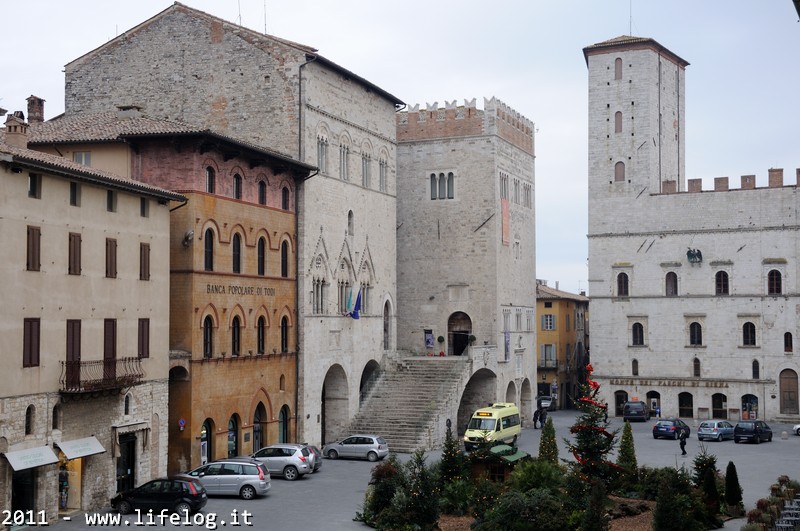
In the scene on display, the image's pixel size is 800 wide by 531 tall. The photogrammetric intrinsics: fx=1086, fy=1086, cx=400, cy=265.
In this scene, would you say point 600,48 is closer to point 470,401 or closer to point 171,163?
point 470,401

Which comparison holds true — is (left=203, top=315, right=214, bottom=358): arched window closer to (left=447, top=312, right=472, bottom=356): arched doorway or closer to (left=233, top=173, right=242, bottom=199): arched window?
(left=233, top=173, right=242, bottom=199): arched window

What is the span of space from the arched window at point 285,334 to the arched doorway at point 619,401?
31581 millimetres

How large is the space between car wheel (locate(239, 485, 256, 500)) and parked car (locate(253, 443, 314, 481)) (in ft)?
15.3

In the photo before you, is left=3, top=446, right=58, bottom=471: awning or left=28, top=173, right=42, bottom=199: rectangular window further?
left=28, top=173, right=42, bottom=199: rectangular window

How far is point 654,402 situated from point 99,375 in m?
45.6

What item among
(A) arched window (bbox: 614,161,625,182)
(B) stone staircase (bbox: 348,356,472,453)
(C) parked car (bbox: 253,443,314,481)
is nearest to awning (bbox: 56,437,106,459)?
(C) parked car (bbox: 253,443,314,481)

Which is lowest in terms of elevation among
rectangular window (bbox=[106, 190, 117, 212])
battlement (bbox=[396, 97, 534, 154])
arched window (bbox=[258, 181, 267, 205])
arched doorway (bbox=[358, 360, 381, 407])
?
arched doorway (bbox=[358, 360, 381, 407])

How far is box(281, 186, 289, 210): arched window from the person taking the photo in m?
46.3

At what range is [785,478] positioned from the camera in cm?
3597

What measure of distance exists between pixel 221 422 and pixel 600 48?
42112 mm

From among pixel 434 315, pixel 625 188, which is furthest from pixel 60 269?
pixel 625 188

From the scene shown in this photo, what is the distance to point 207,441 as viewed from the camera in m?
40.3

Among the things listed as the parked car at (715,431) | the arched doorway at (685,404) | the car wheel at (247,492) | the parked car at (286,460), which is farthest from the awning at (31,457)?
the arched doorway at (685,404)

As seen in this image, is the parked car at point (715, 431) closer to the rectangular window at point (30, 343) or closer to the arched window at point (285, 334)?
the arched window at point (285, 334)
